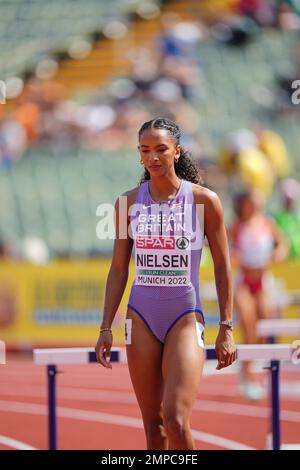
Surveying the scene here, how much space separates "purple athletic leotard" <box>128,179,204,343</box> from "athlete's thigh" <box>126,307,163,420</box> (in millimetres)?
45

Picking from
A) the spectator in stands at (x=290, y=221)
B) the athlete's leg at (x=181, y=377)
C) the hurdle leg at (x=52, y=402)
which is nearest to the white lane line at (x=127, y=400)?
the hurdle leg at (x=52, y=402)

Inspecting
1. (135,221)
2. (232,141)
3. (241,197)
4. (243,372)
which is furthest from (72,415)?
(232,141)

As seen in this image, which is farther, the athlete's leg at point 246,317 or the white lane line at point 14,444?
the athlete's leg at point 246,317

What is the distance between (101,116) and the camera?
16.0 m

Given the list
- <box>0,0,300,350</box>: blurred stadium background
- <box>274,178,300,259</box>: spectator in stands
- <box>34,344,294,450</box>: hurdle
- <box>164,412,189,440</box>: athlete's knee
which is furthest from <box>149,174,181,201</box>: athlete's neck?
<box>0,0,300,350</box>: blurred stadium background

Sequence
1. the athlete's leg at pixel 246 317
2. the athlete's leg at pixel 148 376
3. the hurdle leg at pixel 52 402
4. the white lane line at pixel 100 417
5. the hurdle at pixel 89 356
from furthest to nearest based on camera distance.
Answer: the athlete's leg at pixel 246 317 < the white lane line at pixel 100 417 < the hurdle leg at pixel 52 402 < the hurdle at pixel 89 356 < the athlete's leg at pixel 148 376

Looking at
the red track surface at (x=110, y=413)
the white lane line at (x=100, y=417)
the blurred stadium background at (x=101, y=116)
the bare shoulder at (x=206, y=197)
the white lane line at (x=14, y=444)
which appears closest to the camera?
the bare shoulder at (x=206, y=197)

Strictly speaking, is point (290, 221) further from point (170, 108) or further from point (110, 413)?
point (110, 413)

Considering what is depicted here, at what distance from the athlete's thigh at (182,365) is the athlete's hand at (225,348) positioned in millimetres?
78

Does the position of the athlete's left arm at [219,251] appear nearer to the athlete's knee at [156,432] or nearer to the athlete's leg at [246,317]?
the athlete's knee at [156,432]

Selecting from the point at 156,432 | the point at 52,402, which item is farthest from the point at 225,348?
the point at 52,402

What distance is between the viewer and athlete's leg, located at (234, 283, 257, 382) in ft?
30.1

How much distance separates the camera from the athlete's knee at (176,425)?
13.1 ft

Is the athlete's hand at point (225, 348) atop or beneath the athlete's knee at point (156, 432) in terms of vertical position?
atop
